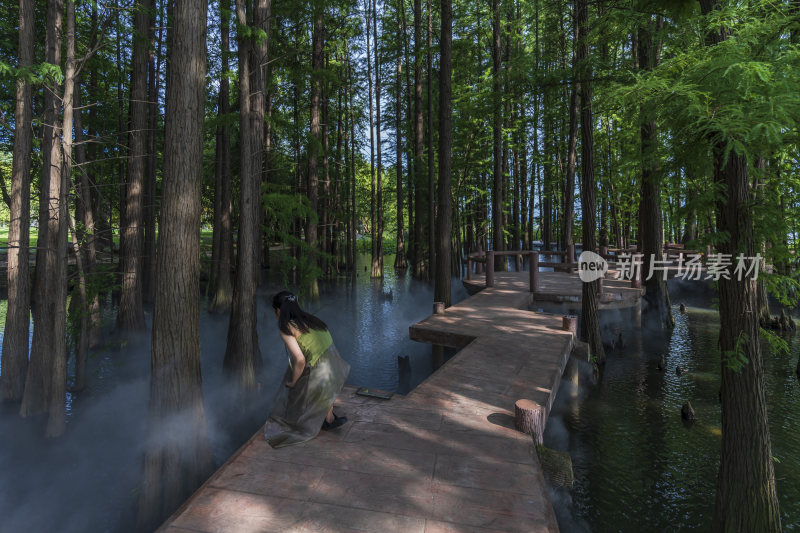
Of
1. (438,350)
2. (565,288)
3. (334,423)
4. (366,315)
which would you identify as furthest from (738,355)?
(366,315)

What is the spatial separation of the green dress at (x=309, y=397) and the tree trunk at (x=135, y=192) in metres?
Answer: 8.98

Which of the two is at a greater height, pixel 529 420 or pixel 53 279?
pixel 53 279

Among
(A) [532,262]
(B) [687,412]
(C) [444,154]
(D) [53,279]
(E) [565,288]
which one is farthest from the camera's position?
(E) [565,288]

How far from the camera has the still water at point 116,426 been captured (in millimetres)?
6309

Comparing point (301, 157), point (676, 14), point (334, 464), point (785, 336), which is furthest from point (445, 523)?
point (301, 157)

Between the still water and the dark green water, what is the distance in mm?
4624

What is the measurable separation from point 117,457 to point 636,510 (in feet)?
29.8

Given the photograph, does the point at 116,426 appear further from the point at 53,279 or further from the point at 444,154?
the point at 444,154

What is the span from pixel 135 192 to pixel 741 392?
46.9 ft

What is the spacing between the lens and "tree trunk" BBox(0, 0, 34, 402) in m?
7.74

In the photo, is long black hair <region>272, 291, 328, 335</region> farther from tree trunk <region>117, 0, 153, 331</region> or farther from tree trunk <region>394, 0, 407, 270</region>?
tree trunk <region>394, 0, 407, 270</region>

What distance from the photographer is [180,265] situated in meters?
5.39

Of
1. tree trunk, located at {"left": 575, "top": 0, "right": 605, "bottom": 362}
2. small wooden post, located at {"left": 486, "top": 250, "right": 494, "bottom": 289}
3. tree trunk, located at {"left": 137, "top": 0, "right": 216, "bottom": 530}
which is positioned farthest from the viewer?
small wooden post, located at {"left": 486, "top": 250, "right": 494, "bottom": 289}

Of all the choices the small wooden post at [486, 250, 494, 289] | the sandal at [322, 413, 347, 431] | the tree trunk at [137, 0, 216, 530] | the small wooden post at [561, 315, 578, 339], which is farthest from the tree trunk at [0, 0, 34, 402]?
the small wooden post at [486, 250, 494, 289]
